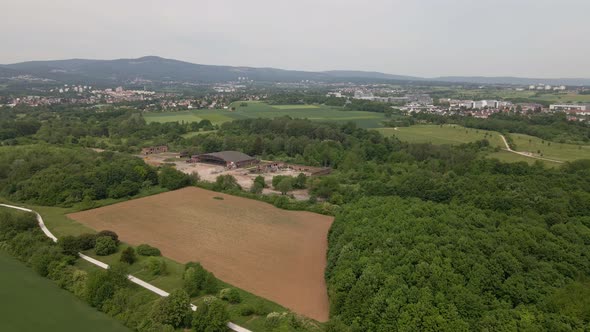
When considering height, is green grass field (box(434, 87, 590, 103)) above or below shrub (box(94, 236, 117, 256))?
above

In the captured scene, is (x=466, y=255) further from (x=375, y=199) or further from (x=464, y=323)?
(x=375, y=199)

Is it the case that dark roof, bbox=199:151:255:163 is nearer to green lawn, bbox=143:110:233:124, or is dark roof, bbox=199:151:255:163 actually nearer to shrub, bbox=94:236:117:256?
shrub, bbox=94:236:117:256

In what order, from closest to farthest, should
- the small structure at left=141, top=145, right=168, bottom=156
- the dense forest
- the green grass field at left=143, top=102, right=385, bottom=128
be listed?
the dense forest → the small structure at left=141, top=145, right=168, bottom=156 → the green grass field at left=143, top=102, right=385, bottom=128

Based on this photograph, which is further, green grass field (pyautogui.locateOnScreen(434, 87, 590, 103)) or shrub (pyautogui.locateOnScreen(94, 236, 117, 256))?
green grass field (pyautogui.locateOnScreen(434, 87, 590, 103))

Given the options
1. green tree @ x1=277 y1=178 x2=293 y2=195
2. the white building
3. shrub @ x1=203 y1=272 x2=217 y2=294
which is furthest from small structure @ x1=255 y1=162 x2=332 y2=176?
the white building

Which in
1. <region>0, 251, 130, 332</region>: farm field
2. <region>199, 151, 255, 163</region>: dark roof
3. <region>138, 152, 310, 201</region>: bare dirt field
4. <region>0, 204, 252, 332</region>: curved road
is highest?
<region>199, 151, 255, 163</region>: dark roof

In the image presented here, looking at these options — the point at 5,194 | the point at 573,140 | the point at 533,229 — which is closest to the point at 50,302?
the point at 5,194
